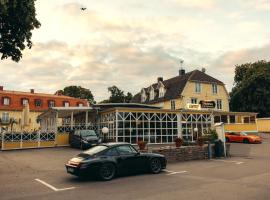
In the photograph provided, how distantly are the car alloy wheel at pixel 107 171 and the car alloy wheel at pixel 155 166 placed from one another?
6.79 ft

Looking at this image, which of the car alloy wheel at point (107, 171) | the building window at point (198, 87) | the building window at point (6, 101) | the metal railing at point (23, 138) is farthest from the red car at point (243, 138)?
the building window at point (6, 101)

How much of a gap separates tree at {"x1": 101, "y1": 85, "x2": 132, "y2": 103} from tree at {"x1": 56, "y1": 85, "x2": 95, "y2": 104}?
542 cm

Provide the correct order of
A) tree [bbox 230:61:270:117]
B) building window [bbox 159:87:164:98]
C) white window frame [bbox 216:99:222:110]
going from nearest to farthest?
1. white window frame [bbox 216:99:222:110]
2. building window [bbox 159:87:164:98]
3. tree [bbox 230:61:270:117]

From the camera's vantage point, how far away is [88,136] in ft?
82.9

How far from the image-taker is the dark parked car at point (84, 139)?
24547 mm

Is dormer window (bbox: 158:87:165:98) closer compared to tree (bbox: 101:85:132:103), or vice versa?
dormer window (bbox: 158:87:165:98)

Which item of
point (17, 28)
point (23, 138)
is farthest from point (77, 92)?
point (17, 28)

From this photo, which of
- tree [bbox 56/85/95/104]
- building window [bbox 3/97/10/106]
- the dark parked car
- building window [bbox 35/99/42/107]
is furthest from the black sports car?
tree [bbox 56/85/95/104]

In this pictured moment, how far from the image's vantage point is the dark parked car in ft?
80.5

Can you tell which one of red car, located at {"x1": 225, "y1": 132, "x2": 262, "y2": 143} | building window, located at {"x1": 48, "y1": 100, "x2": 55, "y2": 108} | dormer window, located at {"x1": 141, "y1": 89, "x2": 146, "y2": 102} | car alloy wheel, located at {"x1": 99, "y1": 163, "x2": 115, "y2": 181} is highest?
dormer window, located at {"x1": 141, "y1": 89, "x2": 146, "y2": 102}

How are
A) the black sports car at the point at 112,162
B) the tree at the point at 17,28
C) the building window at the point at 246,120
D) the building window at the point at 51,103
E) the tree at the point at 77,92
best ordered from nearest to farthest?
the black sports car at the point at 112,162 → the tree at the point at 17,28 → the building window at the point at 246,120 → the building window at the point at 51,103 → the tree at the point at 77,92

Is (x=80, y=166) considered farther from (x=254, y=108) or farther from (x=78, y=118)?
(x=254, y=108)

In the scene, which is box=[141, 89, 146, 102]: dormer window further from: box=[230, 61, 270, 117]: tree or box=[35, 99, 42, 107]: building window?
box=[35, 99, 42, 107]: building window

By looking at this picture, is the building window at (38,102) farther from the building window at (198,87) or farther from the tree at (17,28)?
the tree at (17,28)
